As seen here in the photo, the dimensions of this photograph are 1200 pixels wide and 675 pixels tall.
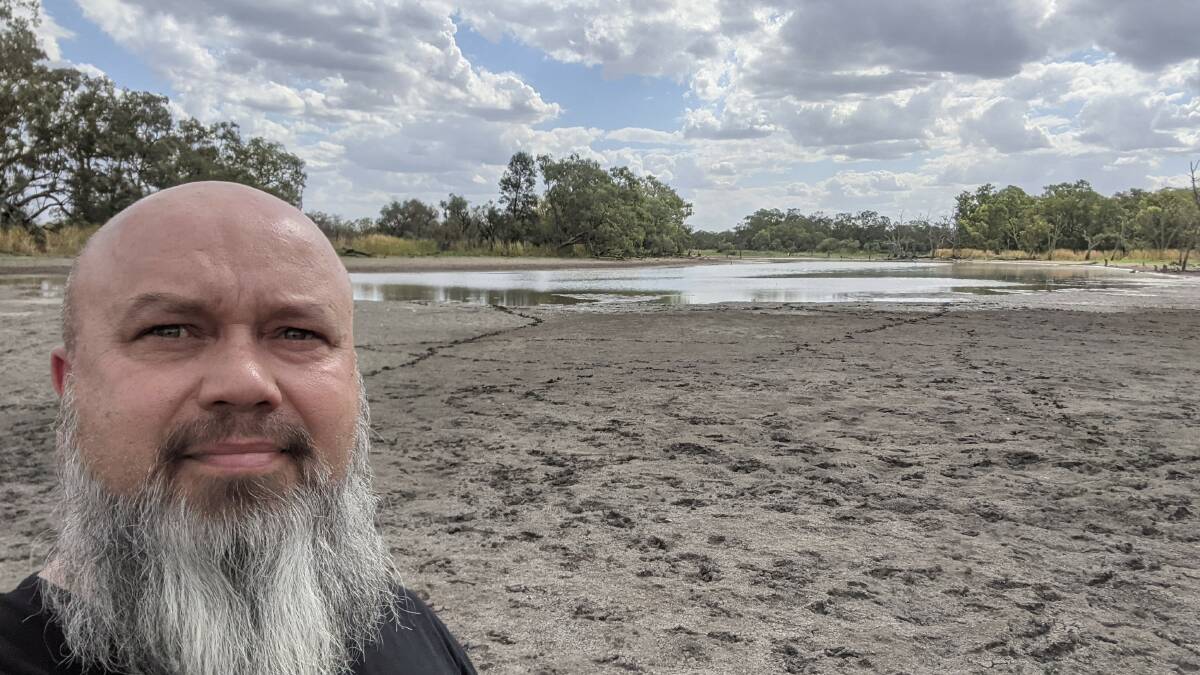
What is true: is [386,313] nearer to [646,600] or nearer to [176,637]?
[646,600]

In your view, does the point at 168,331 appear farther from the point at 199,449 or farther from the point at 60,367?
the point at 60,367

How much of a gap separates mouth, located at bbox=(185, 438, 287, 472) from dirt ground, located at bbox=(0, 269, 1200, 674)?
151 centimetres

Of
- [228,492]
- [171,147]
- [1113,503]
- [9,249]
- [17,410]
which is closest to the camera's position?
[228,492]

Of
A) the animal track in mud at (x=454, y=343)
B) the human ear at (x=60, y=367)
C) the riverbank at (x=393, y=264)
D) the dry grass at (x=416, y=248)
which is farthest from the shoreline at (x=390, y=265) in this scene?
the human ear at (x=60, y=367)

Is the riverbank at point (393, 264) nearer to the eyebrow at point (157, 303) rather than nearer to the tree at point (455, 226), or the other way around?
the tree at point (455, 226)

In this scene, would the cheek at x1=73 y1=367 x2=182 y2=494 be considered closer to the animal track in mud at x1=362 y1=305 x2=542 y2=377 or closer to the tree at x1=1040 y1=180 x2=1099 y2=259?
the animal track in mud at x1=362 y1=305 x2=542 y2=377

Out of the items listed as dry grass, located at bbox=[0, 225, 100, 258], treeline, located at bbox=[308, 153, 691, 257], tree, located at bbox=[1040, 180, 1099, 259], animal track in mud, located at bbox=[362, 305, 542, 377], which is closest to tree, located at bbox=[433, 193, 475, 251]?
treeline, located at bbox=[308, 153, 691, 257]

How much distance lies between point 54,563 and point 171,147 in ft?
142

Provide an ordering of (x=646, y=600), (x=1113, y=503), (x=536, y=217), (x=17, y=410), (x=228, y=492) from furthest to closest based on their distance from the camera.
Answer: (x=536, y=217) → (x=17, y=410) → (x=1113, y=503) → (x=646, y=600) → (x=228, y=492)

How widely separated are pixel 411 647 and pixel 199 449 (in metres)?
0.44

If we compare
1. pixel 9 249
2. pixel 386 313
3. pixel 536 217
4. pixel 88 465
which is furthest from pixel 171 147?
pixel 88 465

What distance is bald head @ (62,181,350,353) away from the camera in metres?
1.09

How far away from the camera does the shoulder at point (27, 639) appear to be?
0.91 metres

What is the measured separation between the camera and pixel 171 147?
38.4 meters
